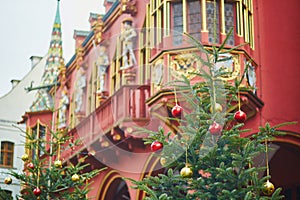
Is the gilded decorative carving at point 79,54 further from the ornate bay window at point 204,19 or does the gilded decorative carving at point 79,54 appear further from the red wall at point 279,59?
the red wall at point 279,59

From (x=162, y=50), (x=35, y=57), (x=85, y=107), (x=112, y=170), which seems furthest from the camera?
(x=35, y=57)

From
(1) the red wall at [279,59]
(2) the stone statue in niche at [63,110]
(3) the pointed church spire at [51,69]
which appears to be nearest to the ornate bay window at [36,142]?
(3) the pointed church spire at [51,69]

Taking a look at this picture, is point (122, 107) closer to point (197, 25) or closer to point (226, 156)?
point (197, 25)

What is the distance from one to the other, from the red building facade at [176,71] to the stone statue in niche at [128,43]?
0.09 ft

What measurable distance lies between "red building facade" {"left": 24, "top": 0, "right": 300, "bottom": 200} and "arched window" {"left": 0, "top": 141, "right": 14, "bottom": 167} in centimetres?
1752

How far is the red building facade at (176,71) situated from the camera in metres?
16.1

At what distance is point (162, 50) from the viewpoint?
16.1 meters

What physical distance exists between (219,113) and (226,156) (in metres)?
0.69

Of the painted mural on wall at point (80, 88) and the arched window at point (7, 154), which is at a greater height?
the painted mural on wall at point (80, 88)

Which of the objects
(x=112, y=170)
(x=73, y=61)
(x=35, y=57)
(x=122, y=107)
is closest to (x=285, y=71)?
(x=122, y=107)

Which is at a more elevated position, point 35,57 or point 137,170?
point 35,57

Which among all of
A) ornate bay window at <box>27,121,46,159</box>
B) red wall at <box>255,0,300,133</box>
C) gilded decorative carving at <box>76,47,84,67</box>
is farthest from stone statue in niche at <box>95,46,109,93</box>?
red wall at <box>255,0,300,133</box>

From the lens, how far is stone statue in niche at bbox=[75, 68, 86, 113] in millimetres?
24750

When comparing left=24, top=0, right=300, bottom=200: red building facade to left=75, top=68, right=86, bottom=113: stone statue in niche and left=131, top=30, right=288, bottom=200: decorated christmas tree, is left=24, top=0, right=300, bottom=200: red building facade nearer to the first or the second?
left=75, top=68, right=86, bottom=113: stone statue in niche
